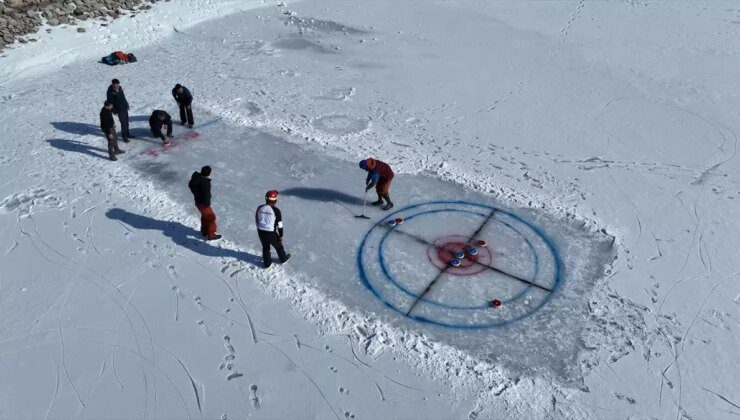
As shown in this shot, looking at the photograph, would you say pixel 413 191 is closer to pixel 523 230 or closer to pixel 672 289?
pixel 523 230

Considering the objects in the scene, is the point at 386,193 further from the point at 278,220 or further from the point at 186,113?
the point at 186,113

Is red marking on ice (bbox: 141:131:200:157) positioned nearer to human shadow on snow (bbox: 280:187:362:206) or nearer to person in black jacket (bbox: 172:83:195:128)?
person in black jacket (bbox: 172:83:195:128)

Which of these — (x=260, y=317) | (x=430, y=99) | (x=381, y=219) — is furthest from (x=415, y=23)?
(x=260, y=317)

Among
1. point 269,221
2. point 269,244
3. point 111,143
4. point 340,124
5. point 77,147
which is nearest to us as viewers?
point 269,221

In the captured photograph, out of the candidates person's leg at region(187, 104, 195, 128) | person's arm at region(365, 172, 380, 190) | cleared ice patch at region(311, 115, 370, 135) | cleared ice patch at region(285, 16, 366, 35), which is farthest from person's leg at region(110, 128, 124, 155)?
cleared ice patch at region(285, 16, 366, 35)

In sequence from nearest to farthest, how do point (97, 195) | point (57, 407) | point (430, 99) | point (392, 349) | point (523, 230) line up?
point (57, 407), point (392, 349), point (523, 230), point (97, 195), point (430, 99)

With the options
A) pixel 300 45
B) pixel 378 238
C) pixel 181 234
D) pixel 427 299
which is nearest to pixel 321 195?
pixel 378 238
